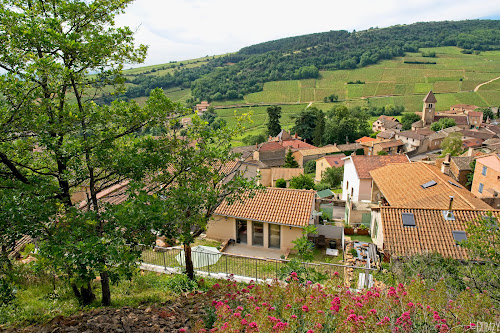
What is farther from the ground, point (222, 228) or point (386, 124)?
point (222, 228)

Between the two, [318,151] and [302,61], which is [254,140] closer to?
[318,151]

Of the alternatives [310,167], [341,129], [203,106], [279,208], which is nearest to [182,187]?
[279,208]

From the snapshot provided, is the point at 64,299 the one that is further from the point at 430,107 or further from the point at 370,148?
the point at 430,107

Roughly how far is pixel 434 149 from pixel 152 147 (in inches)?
3186

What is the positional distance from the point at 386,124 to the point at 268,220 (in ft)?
271

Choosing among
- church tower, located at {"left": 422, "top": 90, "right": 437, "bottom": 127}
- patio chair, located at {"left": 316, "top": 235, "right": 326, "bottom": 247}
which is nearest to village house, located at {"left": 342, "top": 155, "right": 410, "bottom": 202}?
patio chair, located at {"left": 316, "top": 235, "right": 326, "bottom": 247}

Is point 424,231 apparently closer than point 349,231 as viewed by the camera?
Yes

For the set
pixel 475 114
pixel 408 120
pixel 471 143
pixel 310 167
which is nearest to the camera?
pixel 310 167

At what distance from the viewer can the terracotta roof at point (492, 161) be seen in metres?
30.3

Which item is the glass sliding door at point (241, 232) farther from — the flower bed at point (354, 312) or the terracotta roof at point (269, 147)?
the terracotta roof at point (269, 147)

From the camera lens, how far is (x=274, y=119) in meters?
80.6

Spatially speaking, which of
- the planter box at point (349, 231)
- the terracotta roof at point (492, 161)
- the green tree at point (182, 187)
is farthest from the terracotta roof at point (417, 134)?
the green tree at point (182, 187)

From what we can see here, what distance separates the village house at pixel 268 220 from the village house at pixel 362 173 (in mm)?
9209

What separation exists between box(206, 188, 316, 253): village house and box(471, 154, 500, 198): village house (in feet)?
68.7
